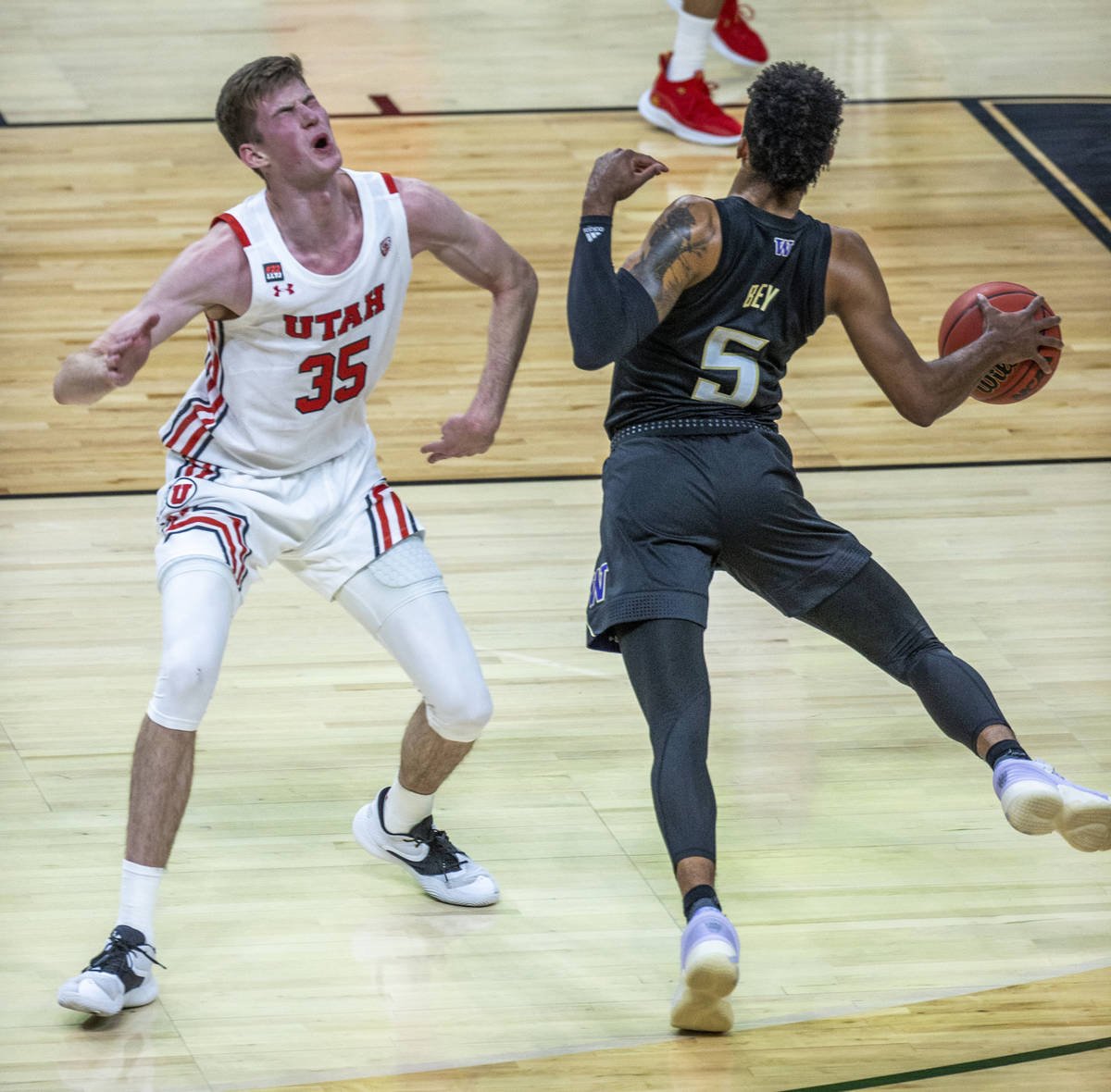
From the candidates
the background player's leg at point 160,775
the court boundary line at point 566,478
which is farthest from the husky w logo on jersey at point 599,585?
the court boundary line at point 566,478

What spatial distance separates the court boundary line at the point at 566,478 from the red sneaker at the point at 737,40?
4.31m

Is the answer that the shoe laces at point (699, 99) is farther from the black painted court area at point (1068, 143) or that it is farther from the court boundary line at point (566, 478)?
the court boundary line at point (566, 478)

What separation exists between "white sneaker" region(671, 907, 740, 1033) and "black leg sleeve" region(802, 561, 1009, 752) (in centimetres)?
71

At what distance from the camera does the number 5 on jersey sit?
349cm

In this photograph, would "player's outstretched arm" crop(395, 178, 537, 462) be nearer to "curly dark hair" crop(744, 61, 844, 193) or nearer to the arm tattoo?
the arm tattoo

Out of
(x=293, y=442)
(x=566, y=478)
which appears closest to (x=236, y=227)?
(x=293, y=442)

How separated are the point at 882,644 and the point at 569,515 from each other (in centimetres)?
193

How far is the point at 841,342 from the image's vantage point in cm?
666

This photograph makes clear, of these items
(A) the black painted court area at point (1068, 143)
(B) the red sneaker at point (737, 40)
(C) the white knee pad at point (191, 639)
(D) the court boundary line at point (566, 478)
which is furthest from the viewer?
(B) the red sneaker at point (737, 40)

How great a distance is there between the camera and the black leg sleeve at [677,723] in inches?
128

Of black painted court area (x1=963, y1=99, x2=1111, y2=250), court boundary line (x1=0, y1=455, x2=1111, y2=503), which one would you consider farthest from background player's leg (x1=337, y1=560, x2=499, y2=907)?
black painted court area (x1=963, y1=99, x2=1111, y2=250)

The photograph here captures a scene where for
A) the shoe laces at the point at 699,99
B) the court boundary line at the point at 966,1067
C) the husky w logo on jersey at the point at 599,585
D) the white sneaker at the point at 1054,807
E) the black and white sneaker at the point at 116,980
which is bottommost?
the shoe laces at the point at 699,99

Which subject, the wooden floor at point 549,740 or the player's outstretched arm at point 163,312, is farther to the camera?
the wooden floor at point 549,740

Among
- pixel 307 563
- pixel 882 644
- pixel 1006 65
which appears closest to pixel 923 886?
pixel 882 644
